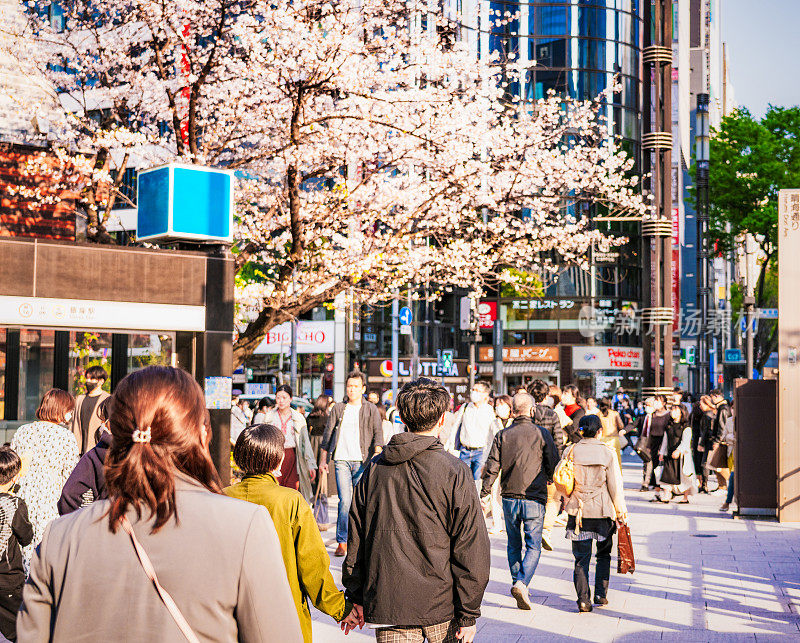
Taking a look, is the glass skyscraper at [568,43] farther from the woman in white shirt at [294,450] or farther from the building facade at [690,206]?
the woman in white shirt at [294,450]

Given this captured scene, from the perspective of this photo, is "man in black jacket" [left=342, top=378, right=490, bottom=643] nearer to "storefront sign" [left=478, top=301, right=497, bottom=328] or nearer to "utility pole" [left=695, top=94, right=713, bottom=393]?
"utility pole" [left=695, top=94, right=713, bottom=393]

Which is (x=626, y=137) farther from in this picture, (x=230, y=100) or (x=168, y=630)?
(x=168, y=630)

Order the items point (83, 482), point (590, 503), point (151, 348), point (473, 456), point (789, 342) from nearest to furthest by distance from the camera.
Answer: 1. point (83, 482)
2. point (590, 503)
3. point (151, 348)
4. point (789, 342)
5. point (473, 456)

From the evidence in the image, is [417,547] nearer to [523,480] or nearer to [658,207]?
[523,480]

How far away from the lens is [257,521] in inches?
97.1

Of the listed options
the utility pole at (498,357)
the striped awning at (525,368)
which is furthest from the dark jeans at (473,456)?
the striped awning at (525,368)

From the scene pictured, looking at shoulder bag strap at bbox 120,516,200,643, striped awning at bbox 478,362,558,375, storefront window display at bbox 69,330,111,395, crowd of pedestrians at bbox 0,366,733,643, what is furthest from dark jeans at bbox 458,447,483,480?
striped awning at bbox 478,362,558,375

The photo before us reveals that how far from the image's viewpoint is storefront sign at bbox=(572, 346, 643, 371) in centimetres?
5784

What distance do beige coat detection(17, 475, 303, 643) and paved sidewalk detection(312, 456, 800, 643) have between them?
5.50 meters

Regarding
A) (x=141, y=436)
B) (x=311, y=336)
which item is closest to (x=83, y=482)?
(x=141, y=436)

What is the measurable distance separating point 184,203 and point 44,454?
4673 mm

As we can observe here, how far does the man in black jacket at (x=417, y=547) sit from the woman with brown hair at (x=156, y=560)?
236cm

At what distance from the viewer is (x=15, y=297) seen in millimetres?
10945

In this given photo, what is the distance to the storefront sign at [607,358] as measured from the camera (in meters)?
57.8
